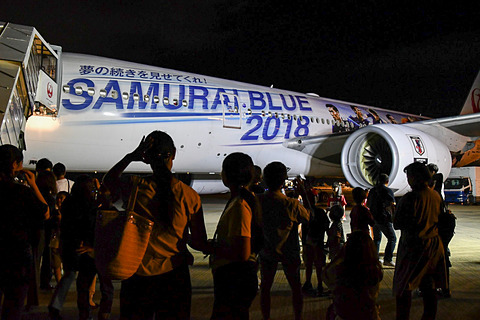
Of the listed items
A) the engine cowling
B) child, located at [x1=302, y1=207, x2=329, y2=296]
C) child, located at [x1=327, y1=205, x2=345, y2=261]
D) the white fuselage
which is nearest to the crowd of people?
child, located at [x1=302, y1=207, x2=329, y2=296]

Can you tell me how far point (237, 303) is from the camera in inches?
85.5

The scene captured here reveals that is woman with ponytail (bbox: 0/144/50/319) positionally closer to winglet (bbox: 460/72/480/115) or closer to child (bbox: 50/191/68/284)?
child (bbox: 50/191/68/284)

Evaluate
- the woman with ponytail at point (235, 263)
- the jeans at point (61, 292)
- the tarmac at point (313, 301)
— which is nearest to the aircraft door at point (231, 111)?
the tarmac at point (313, 301)

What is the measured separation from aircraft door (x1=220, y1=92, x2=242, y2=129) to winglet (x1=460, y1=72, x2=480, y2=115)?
982 centimetres

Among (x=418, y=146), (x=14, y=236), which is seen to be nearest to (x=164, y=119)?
(x=418, y=146)

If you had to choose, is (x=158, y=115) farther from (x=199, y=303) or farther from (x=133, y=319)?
(x=133, y=319)

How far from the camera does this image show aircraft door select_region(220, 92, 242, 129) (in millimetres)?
10039

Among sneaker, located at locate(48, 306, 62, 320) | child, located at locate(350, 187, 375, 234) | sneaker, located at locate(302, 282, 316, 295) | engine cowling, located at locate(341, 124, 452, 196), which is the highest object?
engine cowling, located at locate(341, 124, 452, 196)

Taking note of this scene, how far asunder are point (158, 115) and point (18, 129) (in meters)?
3.02

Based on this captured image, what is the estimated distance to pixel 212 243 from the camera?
229cm

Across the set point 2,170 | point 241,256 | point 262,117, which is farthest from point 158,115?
point 241,256

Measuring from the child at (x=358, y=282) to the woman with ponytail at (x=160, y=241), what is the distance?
0.90 meters

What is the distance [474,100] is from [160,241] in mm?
16333

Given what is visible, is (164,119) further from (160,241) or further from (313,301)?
(160,241)
